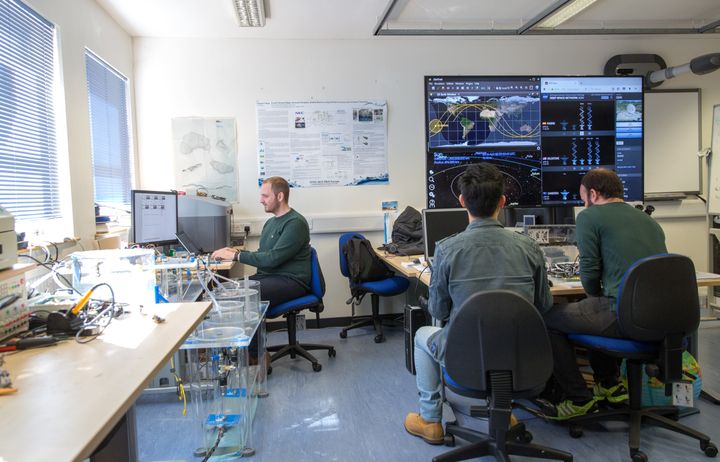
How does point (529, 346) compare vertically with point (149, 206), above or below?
below

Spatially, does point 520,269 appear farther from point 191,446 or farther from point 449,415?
point 191,446

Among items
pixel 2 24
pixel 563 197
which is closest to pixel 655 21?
pixel 563 197

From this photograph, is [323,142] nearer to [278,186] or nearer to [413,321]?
[278,186]

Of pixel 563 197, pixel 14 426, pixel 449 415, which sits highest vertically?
pixel 563 197

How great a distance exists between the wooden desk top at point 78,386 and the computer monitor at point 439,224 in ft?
6.15

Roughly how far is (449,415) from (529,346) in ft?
3.42

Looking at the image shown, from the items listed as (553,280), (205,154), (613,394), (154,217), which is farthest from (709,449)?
(205,154)

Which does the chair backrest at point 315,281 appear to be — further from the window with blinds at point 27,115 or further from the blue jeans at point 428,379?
the window with blinds at point 27,115

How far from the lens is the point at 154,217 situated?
Result: 316 cm

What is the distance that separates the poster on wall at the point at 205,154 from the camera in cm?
418

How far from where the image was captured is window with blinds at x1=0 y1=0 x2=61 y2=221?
7.73 feet

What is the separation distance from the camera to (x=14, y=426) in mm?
892

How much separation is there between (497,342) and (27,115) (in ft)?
8.68

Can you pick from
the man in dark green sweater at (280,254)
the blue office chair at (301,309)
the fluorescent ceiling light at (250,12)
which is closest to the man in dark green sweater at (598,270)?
the blue office chair at (301,309)
